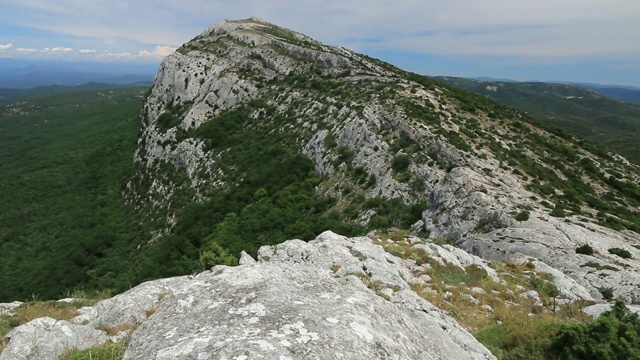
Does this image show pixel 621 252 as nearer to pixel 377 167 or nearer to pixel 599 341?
pixel 599 341

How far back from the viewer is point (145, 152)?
74125 millimetres

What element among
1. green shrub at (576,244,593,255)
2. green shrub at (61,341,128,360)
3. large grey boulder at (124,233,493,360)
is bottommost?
green shrub at (576,244,593,255)

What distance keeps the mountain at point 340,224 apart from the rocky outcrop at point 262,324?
5cm

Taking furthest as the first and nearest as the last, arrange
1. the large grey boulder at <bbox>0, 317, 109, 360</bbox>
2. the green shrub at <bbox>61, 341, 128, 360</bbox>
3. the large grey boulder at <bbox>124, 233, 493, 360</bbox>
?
1. the large grey boulder at <bbox>0, 317, 109, 360</bbox>
2. the green shrub at <bbox>61, 341, 128, 360</bbox>
3. the large grey boulder at <bbox>124, 233, 493, 360</bbox>

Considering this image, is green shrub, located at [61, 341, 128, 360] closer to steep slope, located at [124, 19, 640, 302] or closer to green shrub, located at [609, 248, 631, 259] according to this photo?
steep slope, located at [124, 19, 640, 302]

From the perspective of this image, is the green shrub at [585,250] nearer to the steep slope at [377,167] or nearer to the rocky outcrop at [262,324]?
the steep slope at [377,167]

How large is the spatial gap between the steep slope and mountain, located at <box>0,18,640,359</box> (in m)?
0.21

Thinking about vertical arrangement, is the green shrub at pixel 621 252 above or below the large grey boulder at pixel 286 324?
below

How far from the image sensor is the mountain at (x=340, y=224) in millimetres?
7645

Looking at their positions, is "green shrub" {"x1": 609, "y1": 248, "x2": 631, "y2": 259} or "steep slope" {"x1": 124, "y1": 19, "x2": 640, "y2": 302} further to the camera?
"steep slope" {"x1": 124, "y1": 19, "x2": 640, "y2": 302}

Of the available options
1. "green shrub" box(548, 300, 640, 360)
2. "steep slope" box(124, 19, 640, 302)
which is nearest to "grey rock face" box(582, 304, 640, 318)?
"steep slope" box(124, 19, 640, 302)

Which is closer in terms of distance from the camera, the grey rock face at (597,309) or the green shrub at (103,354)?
the green shrub at (103,354)

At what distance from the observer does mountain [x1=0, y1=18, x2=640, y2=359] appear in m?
7.64

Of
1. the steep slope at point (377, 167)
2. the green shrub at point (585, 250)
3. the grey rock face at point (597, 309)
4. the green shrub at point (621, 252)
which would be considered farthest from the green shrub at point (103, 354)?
the green shrub at point (621, 252)
